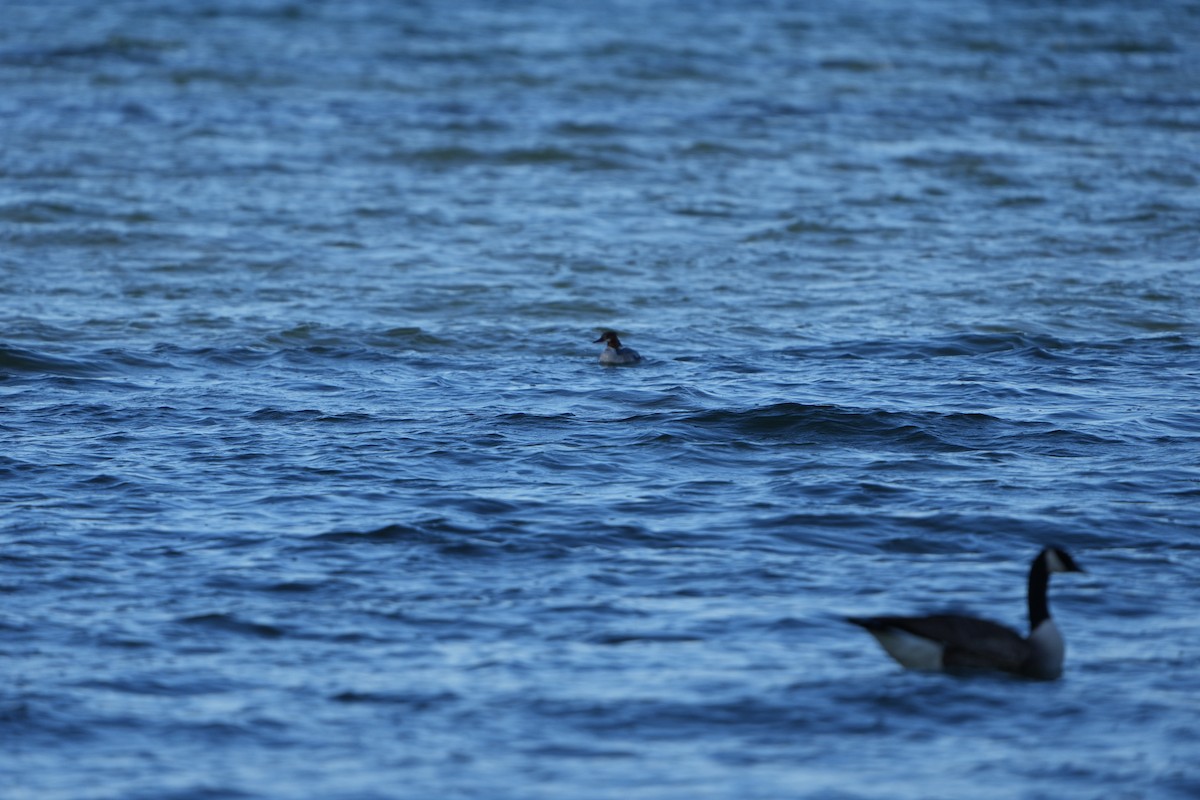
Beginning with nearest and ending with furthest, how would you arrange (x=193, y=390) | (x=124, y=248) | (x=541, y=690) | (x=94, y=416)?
1. (x=541, y=690)
2. (x=94, y=416)
3. (x=193, y=390)
4. (x=124, y=248)

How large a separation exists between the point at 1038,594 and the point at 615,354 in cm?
686

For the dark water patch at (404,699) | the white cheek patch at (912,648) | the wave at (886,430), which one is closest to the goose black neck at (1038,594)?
the white cheek patch at (912,648)

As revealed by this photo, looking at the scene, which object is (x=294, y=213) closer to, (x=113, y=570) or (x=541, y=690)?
(x=113, y=570)

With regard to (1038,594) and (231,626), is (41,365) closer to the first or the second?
(231,626)

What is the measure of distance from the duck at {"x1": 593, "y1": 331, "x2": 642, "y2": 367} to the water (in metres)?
0.28

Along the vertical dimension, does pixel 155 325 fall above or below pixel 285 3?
below

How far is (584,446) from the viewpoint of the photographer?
12.6m

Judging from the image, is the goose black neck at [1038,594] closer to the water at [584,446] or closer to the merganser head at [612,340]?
the water at [584,446]

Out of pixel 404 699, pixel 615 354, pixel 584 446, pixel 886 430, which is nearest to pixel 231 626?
pixel 404 699

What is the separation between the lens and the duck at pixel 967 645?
836cm

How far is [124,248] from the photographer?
2045cm

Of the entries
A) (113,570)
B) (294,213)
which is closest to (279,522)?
(113,570)

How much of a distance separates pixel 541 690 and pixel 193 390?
6.83 metres

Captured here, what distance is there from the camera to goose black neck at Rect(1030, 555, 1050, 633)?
Result: 8625 millimetres
